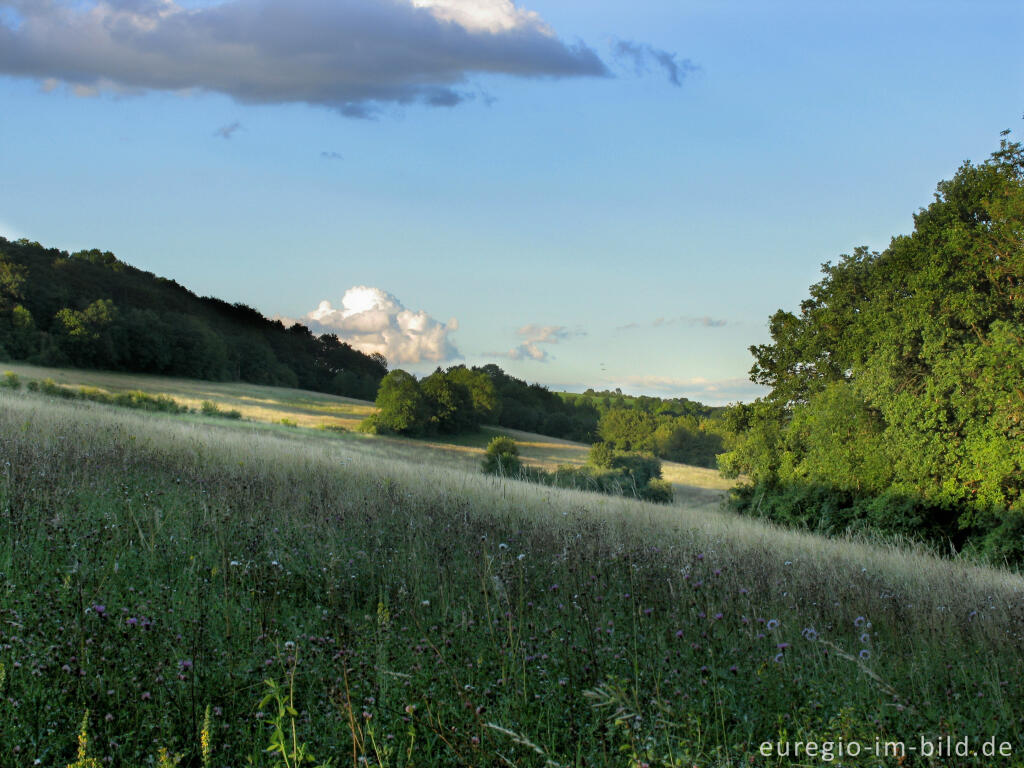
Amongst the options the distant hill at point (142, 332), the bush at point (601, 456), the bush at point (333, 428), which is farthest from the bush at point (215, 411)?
the bush at point (601, 456)

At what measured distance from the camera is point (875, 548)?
42.5 feet

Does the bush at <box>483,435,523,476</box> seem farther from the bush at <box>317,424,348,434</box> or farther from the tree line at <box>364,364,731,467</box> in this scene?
the bush at <box>317,424,348,434</box>

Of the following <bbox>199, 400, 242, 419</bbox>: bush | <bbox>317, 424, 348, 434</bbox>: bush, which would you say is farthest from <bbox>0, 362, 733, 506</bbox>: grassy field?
<bbox>199, 400, 242, 419</bbox>: bush

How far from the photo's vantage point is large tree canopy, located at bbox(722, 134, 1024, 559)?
1975 cm

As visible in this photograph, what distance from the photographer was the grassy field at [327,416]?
40.3 meters

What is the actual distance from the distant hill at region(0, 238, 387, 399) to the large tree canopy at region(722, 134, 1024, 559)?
46038 millimetres

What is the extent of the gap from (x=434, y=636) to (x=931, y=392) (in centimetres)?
2063

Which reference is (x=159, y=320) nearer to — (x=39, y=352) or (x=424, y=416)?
(x=39, y=352)

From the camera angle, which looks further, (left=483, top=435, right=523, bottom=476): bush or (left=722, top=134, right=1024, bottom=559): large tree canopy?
(left=483, top=435, right=523, bottom=476): bush

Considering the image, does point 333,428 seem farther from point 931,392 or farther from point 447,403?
point 931,392

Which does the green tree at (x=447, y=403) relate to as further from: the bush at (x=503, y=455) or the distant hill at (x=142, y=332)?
the distant hill at (x=142, y=332)

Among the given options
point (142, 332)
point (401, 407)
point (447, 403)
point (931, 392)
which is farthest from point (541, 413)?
point (931, 392)

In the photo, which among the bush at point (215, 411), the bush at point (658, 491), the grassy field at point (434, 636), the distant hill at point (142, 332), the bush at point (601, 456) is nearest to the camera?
the grassy field at point (434, 636)

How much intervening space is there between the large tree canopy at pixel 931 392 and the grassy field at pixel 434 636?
40.3 ft
